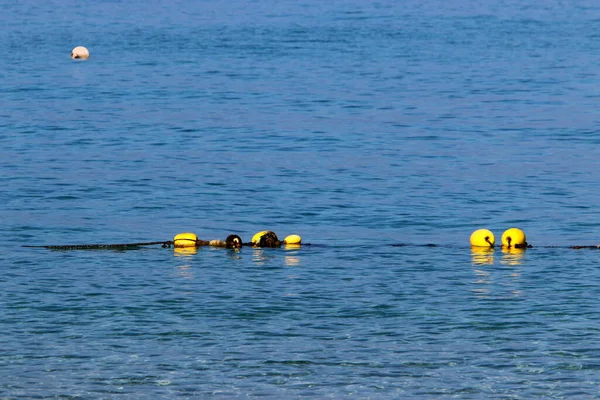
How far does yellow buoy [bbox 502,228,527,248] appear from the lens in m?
23.8

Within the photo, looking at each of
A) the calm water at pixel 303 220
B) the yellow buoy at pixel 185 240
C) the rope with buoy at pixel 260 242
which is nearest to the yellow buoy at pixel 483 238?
the rope with buoy at pixel 260 242

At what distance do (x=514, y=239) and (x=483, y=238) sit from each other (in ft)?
2.05

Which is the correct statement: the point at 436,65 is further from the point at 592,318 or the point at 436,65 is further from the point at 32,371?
the point at 32,371

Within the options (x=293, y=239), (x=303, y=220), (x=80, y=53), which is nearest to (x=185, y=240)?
(x=293, y=239)

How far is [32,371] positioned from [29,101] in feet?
107

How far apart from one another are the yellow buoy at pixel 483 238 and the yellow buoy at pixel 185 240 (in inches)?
220

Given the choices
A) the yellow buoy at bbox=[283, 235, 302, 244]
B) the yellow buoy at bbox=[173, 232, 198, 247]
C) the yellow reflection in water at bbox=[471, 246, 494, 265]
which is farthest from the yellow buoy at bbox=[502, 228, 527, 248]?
the yellow buoy at bbox=[173, 232, 198, 247]

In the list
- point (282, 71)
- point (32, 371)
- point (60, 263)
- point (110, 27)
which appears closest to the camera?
point (32, 371)

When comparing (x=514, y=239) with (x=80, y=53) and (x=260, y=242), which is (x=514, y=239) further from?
(x=80, y=53)

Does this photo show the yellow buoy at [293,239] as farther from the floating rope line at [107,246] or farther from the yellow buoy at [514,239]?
the yellow buoy at [514,239]

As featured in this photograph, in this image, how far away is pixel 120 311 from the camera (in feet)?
63.6

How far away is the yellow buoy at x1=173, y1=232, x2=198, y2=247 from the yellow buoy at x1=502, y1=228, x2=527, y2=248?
6146mm

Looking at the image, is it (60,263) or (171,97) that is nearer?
(60,263)

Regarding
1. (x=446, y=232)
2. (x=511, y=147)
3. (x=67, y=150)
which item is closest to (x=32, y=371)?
(x=446, y=232)
